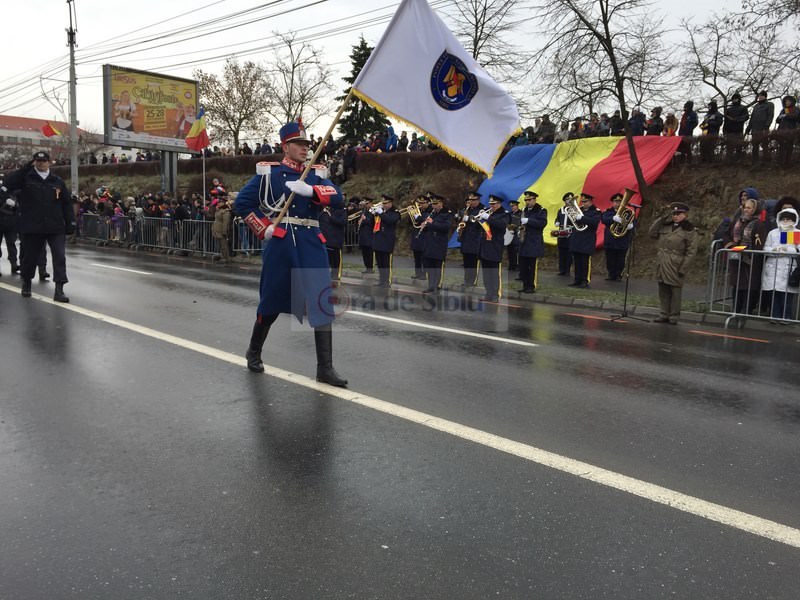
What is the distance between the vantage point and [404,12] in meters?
6.13

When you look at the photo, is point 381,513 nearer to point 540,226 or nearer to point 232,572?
point 232,572

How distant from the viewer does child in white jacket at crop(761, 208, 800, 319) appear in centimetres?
977

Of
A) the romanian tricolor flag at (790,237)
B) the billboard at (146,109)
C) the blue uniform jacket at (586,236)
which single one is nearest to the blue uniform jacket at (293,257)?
the romanian tricolor flag at (790,237)

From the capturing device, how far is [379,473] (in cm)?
386

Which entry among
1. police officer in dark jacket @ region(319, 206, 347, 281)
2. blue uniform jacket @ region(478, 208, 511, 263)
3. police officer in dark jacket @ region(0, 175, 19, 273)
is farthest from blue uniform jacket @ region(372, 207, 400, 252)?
police officer in dark jacket @ region(0, 175, 19, 273)

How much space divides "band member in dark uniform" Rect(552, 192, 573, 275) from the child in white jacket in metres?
6.16

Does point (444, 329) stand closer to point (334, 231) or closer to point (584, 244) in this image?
point (334, 231)

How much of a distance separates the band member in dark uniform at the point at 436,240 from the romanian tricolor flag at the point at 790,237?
594 centimetres

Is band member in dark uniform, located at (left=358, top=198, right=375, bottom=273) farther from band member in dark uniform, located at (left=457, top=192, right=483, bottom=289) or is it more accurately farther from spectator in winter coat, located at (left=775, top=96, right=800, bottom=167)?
spectator in winter coat, located at (left=775, top=96, right=800, bottom=167)

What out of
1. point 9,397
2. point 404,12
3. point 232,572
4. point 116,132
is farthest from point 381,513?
point 116,132

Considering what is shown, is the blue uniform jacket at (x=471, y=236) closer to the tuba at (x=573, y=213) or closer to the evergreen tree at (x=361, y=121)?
the tuba at (x=573, y=213)

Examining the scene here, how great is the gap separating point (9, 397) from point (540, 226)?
10387 millimetres

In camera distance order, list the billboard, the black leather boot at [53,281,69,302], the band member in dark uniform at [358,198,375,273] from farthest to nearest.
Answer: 1. the billboard
2. the band member in dark uniform at [358,198,375,273]
3. the black leather boot at [53,281,69,302]

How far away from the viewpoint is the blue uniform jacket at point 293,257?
18.6ft
